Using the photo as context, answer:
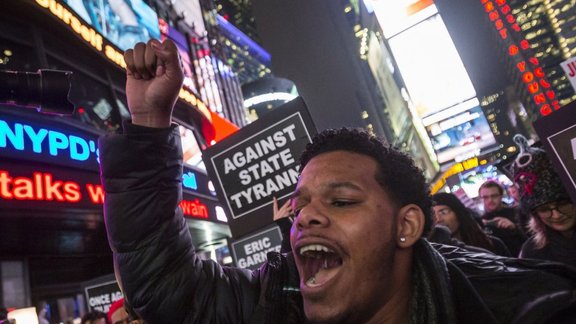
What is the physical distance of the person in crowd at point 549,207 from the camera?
11.1 ft

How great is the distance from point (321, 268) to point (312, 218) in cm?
22

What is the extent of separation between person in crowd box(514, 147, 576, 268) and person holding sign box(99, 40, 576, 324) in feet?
6.51

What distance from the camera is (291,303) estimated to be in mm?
1710

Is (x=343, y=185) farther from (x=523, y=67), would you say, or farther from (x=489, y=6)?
(x=489, y=6)

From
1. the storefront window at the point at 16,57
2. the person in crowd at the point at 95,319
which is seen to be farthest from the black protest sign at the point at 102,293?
the storefront window at the point at 16,57

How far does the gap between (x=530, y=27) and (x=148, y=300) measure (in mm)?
145751

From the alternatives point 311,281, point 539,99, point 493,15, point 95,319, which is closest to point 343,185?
point 311,281

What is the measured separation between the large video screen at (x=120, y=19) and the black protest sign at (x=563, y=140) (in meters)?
11.2

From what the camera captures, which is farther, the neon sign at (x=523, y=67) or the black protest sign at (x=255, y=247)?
the neon sign at (x=523, y=67)

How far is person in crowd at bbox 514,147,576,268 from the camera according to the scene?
3.40 m

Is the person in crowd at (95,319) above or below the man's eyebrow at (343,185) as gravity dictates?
below

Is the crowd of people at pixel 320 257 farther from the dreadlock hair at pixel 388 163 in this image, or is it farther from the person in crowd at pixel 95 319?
the person in crowd at pixel 95 319

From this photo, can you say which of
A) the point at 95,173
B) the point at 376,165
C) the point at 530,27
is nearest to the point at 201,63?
the point at 95,173

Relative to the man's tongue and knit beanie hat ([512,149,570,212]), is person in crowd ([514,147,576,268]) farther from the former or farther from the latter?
the man's tongue
